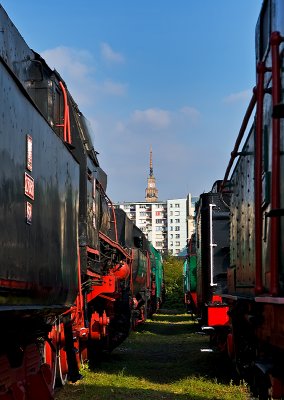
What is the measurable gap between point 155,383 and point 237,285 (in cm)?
331

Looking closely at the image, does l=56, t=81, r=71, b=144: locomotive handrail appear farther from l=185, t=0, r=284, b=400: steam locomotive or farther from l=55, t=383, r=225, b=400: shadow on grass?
l=55, t=383, r=225, b=400: shadow on grass

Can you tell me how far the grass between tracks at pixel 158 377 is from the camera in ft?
29.9

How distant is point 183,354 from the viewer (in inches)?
588

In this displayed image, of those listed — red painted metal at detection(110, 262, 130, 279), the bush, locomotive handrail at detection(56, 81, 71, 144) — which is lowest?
the bush

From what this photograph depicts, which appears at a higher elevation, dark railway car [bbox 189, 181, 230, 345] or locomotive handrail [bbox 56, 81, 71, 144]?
locomotive handrail [bbox 56, 81, 71, 144]

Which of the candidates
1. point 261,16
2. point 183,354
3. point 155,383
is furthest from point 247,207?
point 183,354

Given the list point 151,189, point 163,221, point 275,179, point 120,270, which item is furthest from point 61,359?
point 151,189

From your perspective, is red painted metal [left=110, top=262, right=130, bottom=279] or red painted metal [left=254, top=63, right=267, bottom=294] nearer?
red painted metal [left=254, top=63, right=267, bottom=294]

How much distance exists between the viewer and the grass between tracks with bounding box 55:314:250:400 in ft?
29.9

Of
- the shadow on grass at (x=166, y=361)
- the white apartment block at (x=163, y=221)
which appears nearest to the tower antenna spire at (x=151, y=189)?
the white apartment block at (x=163, y=221)

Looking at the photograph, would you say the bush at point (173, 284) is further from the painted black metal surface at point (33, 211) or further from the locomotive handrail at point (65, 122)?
the painted black metal surface at point (33, 211)

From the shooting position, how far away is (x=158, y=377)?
1131 cm

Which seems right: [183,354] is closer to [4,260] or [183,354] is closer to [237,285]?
[237,285]

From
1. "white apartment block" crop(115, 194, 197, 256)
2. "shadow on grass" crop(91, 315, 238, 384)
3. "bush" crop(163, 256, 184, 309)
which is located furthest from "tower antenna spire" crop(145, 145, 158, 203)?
"shadow on grass" crop(91, 315, 238, 384)
